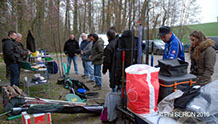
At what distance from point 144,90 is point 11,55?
389cm

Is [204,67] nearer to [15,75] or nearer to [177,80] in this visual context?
[177,80]

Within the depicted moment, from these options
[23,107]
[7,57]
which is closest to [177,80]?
[23,107]

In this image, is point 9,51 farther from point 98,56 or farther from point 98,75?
point 98,75

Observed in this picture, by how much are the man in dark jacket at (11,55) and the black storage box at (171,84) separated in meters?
3.98

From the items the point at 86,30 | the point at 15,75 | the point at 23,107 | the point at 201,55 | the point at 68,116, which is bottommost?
the point at 68,116

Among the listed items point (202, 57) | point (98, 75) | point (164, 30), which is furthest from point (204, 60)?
point (98, 75)

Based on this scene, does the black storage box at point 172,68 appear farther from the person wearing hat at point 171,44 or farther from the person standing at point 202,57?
the person standing at point 202,57

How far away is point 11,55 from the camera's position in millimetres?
4332

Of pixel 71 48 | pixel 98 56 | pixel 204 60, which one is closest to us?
pixel 204 60

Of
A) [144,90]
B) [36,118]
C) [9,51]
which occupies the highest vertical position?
[9,51]

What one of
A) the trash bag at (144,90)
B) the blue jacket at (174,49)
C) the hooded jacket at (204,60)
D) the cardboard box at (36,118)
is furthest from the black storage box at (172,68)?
the cardboard box at (36,118)

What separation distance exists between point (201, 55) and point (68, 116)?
109 inches

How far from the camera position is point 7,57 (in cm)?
436

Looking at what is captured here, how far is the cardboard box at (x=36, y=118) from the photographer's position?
2.61m
